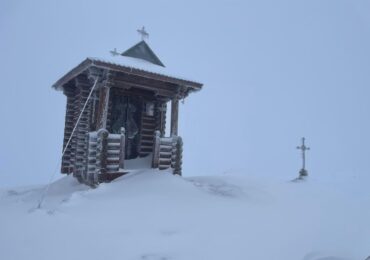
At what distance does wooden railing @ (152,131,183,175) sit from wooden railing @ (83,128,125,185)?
1506 millimetres

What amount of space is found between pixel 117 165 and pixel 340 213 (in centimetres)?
703

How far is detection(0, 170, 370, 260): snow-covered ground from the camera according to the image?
17.1 ft

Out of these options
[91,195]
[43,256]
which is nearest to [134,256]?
[43,256]

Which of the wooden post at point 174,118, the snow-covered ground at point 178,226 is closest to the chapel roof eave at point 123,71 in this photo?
the wooden post at point 174,118

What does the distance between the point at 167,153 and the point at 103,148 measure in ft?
8.25

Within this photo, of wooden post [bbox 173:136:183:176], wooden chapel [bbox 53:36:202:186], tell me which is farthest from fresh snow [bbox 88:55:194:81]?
wooden post [bbox 173:136:183:176]

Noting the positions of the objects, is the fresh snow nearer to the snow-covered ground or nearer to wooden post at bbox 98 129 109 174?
wooden post at bbox 98 129 109 174

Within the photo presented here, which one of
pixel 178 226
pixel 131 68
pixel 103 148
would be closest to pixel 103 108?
pixel 103 148

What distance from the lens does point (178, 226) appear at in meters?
6.46

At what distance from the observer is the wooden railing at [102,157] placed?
32.8 feet

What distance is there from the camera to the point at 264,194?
33.2 feet

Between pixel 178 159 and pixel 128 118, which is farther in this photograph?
pixel 128 118

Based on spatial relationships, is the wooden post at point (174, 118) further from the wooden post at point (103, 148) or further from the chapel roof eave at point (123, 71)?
the wooden post at point (103, 148)

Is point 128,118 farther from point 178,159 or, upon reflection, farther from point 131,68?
point 131,68
